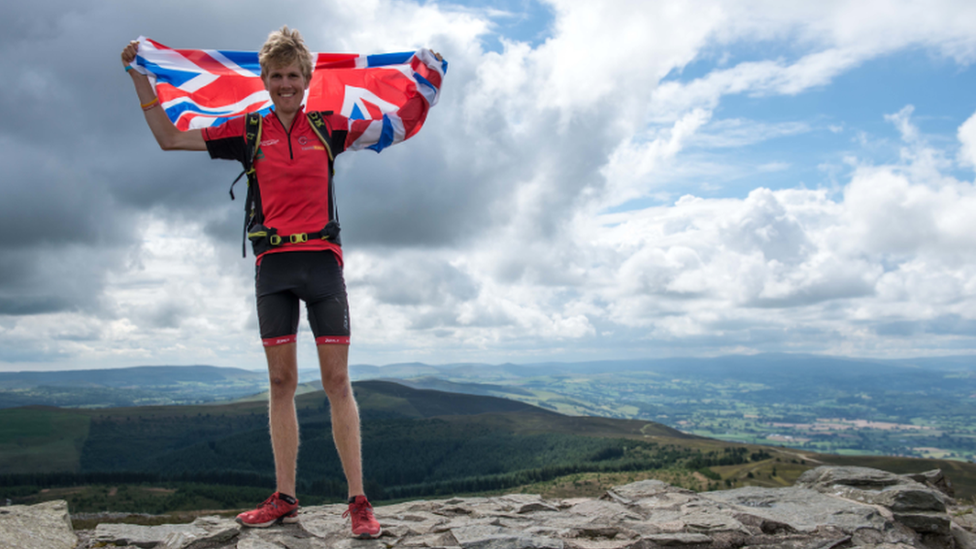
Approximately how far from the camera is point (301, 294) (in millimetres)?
6645

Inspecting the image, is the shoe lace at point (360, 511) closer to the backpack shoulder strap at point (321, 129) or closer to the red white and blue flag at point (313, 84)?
the backpack shoulder strap at point (321, 129)

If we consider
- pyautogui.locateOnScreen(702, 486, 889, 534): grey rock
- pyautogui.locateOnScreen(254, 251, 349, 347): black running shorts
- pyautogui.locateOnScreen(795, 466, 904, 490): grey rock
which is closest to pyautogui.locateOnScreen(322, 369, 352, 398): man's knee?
pyautogui.locateOnScreen(254, 251, 349, 347): black running shorts

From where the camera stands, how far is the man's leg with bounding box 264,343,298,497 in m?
6.71

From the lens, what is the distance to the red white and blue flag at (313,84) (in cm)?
828

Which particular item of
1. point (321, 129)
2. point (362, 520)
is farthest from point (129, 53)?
point (362, 520)

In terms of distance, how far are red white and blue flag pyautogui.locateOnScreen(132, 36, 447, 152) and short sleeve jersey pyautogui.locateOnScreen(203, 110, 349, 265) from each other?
1501 millimetres

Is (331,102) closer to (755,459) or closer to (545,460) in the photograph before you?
(755,459)

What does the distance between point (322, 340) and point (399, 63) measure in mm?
5370

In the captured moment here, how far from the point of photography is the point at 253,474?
178 m

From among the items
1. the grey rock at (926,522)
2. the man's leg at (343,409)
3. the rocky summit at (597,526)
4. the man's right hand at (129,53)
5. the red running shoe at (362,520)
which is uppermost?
the man's right hand at (129,53)

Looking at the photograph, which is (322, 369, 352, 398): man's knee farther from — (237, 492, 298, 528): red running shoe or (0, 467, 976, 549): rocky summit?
(0, 467, 976, 549): rocky summit

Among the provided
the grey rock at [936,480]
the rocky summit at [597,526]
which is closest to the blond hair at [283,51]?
the rocky summit at [597,526]

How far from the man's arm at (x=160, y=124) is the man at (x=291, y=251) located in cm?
2

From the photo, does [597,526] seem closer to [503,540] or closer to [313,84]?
[503,540]
